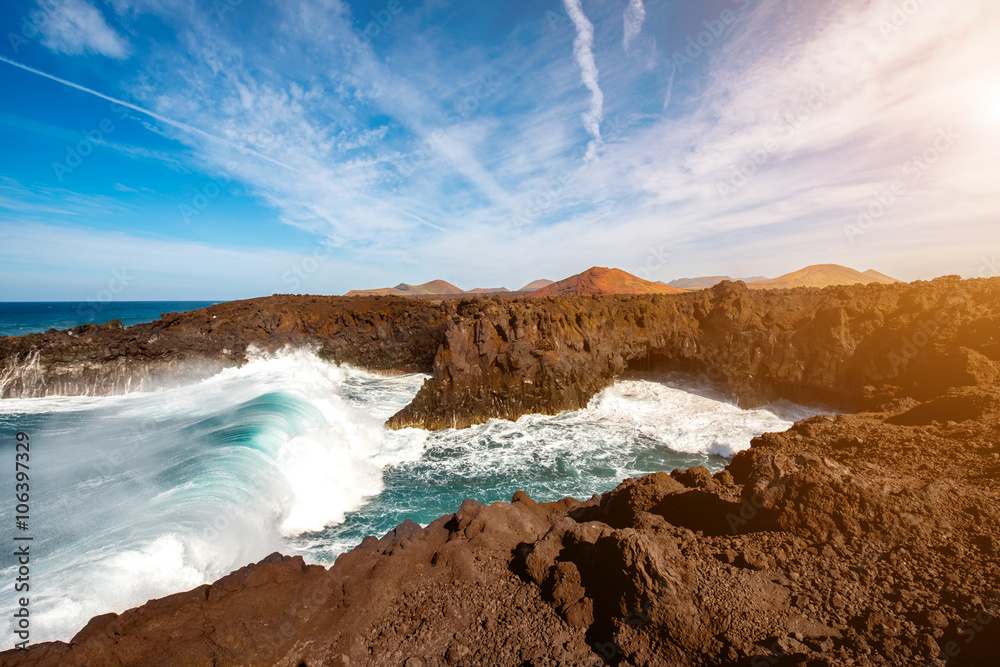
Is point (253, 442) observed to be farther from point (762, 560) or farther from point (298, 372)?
point (762, 560)

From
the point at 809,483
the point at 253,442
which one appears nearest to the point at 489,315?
the point at 253,442

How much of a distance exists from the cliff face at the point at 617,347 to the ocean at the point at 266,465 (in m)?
1.11

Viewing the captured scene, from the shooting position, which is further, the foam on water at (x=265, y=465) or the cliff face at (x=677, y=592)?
the foam on water at (x=265, y=465)

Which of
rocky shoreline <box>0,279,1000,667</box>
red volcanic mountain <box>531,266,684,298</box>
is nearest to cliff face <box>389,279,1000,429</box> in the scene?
rocky shoreline <box>0,279,1000,667</box>

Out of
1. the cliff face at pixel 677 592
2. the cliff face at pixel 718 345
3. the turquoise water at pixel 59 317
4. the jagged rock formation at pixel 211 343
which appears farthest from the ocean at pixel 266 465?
the turquoise water at pixel 59 317

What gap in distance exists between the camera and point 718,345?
733 inches

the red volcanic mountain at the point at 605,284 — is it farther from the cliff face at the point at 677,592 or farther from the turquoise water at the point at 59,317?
the turquoise water at the point at 59,317

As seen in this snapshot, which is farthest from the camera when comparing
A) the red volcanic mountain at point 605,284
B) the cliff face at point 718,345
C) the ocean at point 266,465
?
the red volcanic mountain at point 605,284

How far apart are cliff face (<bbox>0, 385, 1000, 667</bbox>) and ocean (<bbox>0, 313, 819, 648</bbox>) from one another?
2778 mm

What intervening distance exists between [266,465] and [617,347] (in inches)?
604

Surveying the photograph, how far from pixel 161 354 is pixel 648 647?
23.3 m

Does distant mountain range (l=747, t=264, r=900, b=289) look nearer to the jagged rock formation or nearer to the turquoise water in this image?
the jagged rock formation

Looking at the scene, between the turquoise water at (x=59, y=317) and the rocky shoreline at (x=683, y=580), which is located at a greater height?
the turquoise water at (x=59, y=317)

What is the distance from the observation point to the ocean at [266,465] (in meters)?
6.42
